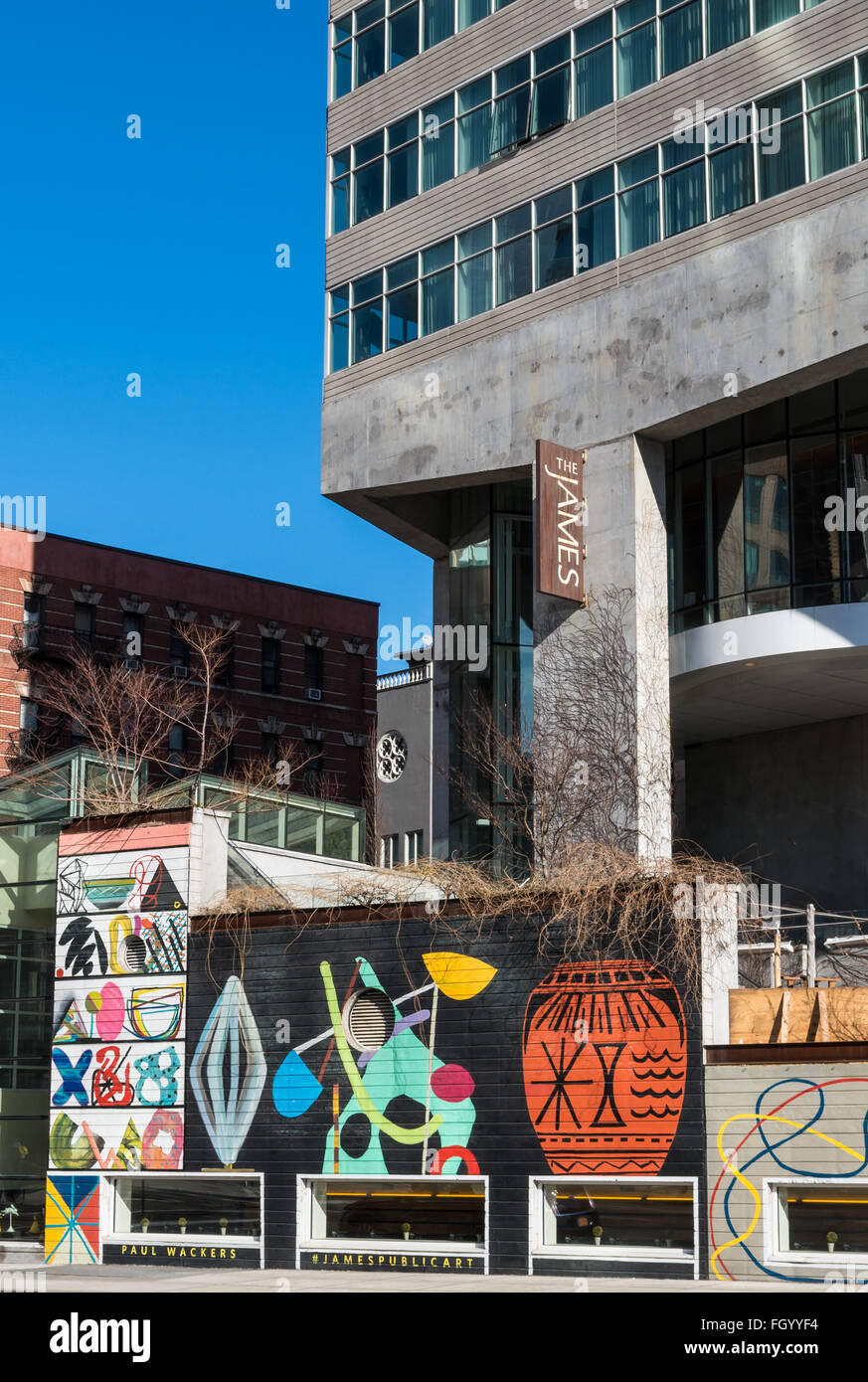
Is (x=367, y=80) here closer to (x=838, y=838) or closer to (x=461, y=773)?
(x=461, y=773)

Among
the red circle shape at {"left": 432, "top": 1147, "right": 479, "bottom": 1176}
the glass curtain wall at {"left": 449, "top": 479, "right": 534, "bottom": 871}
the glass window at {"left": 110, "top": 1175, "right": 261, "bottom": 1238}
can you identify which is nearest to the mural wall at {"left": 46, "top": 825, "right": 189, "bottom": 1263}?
the glass window at {"left": 110, "top": 1175, "right": 261, "bottom": 1238}

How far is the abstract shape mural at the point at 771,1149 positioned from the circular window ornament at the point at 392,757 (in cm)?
3644

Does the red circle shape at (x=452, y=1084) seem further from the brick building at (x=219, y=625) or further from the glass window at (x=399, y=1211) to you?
the brick building at (x=219, y=625)

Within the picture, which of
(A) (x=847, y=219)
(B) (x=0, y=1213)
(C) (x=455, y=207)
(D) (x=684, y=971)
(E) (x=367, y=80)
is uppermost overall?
(E) (x=367, y=80)

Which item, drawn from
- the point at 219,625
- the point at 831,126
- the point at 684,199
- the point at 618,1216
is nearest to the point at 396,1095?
the point at 618,1216

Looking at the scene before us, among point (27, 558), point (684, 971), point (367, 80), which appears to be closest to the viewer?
point (684, 971)

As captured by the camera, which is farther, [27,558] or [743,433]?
[27,558]

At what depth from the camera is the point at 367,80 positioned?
37.0 m

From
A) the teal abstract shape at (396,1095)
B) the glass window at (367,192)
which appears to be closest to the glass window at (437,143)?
the glass window at (367,192)

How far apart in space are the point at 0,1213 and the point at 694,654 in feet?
51.2

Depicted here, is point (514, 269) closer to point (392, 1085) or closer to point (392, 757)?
point (392, 1085)

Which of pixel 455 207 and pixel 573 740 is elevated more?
pixel 455 207
